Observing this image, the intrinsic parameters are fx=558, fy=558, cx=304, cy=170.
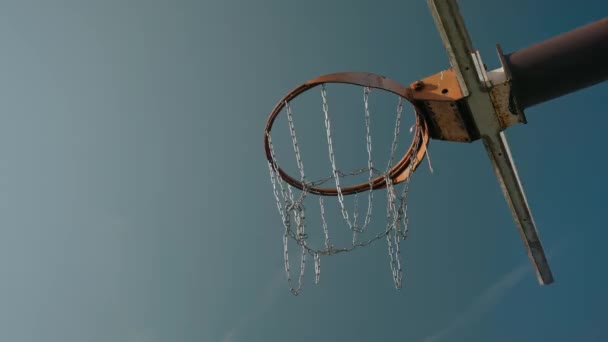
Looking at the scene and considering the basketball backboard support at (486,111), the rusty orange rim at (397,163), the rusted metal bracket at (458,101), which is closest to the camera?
the basketball backboard support at (486,111)

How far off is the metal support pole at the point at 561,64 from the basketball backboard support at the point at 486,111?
0.23m

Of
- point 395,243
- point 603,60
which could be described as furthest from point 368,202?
point 603,60

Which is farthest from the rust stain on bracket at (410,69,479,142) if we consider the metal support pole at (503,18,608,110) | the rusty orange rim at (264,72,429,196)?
the metal support pole at (503,18,608,110)

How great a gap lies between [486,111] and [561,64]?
883 mm

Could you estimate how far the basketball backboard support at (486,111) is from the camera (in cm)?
559

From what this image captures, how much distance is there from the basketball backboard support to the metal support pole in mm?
229

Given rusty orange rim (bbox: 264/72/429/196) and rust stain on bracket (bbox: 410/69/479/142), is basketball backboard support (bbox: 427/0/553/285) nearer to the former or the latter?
rust stain on bracket (bbox: 410/69/479/142)

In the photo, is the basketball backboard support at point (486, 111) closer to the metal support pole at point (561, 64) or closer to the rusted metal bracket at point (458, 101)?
the rusted metal bracket at point (458, 101)

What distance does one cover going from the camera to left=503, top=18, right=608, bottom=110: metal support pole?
5.68m

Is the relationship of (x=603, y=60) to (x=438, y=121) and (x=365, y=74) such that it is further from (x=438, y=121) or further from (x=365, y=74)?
(x=365, y=74)

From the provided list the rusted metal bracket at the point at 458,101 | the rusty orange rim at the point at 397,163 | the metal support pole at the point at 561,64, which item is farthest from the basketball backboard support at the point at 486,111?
the rusty orange rim at the point at 397,163

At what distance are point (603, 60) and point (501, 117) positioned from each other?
3.76 feet

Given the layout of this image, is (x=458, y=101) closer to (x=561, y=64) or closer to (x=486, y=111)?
(x=486, y=111)

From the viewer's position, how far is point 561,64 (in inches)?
225
